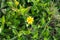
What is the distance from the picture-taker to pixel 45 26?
2104mm

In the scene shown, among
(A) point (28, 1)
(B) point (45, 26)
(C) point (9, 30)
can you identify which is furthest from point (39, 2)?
(C) point (9, 30)

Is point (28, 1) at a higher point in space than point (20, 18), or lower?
higher

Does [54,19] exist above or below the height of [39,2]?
below

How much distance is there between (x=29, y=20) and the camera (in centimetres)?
204

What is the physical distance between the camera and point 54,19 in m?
2.18

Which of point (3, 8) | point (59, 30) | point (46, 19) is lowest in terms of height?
point (59, 30)

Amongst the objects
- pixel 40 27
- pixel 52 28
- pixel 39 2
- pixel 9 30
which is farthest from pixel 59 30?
pixel 9 30

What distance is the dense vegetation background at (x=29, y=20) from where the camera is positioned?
2.06 meters

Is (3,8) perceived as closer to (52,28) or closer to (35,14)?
(35,14)

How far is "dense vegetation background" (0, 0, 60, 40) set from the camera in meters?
2.06

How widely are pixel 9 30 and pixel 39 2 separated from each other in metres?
0.48

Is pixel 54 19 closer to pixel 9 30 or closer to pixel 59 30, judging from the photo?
pixel 59 30

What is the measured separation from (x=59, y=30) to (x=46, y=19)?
0.65 feet

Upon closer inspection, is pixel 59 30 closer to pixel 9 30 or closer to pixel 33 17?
pixel 33 17
